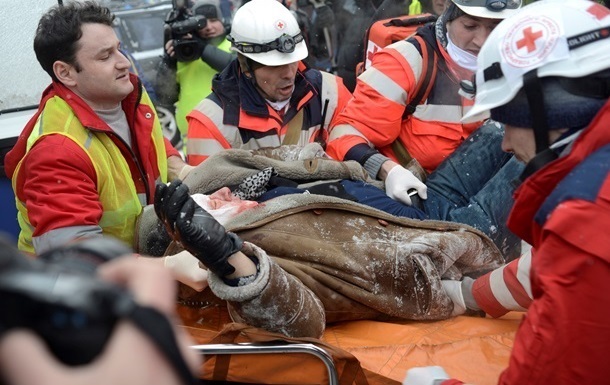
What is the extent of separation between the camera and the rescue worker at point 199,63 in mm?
5867

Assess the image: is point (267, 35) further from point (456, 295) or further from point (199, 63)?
point (456, 295)

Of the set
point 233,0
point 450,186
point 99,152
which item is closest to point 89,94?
point 99,152

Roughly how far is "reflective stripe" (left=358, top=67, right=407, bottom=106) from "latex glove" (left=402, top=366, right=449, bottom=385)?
181cm

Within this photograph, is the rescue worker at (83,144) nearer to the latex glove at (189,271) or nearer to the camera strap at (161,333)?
the latex glove at (189,271)

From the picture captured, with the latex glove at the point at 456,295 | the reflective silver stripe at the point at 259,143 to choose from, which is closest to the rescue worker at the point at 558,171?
the latex glove at the point at 456,295

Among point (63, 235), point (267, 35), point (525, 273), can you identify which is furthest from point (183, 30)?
point (525, 273)

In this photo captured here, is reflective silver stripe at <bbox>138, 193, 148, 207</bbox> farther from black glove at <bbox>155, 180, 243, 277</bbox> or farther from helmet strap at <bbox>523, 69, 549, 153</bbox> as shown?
helmet strap at <bbox>523, 69, 549, 153</bbox>

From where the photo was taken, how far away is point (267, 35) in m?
4.31

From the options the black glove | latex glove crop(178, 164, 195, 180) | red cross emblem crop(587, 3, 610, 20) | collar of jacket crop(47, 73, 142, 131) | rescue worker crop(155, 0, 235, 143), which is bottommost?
rescue worker crop(155, 0, 235, 143)

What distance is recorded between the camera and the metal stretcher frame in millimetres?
2586

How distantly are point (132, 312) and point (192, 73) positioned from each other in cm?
514

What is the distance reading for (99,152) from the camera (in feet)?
10.6

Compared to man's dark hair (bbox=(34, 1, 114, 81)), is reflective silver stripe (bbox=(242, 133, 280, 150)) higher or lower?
lower

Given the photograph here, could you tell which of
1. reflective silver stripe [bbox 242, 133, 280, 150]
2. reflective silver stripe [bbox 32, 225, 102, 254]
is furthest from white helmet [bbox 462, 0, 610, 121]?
reflective silver stripe [bbox 242, 133, 280, 150]
